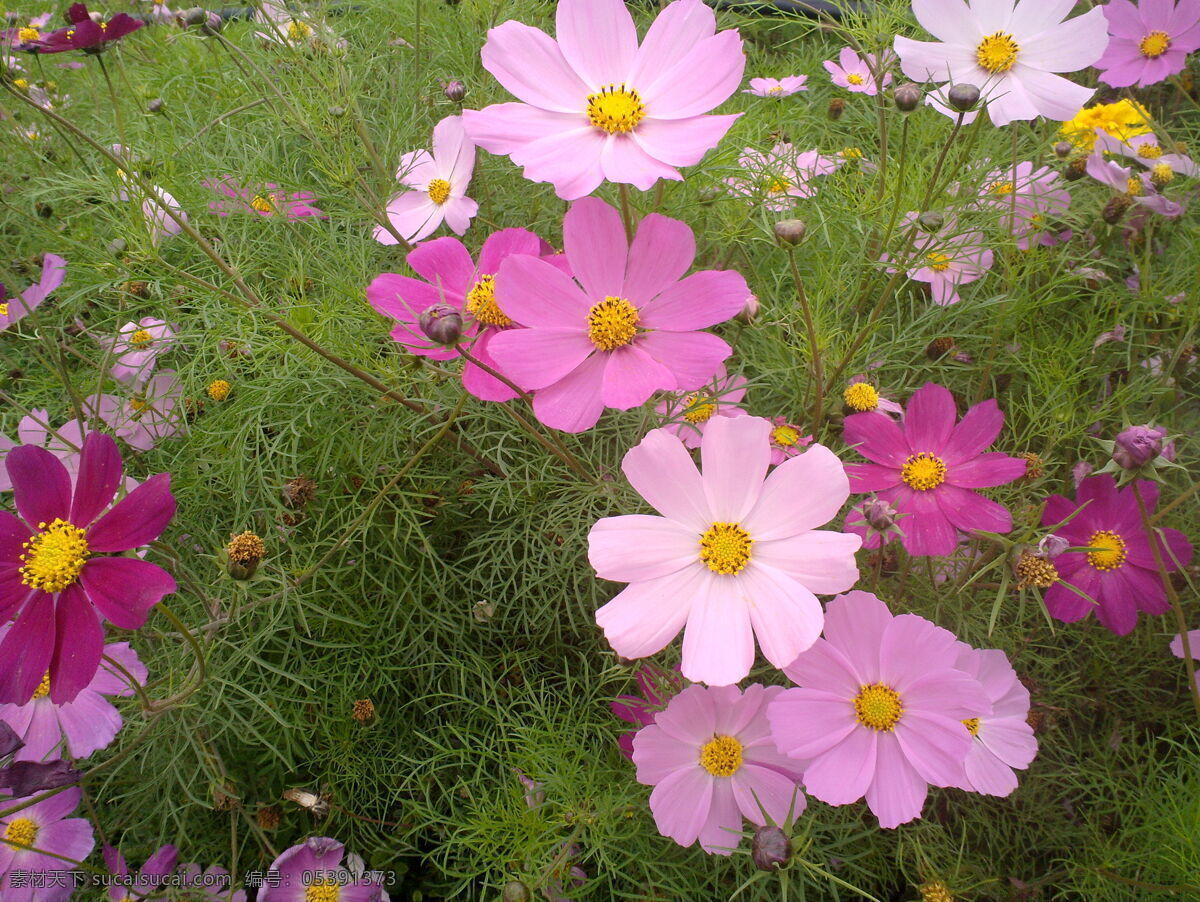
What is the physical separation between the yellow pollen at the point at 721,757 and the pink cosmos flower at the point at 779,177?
2.08ft

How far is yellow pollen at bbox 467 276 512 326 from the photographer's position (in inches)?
31.1

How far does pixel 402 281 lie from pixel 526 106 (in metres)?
0.21

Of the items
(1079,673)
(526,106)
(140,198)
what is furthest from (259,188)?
(1079,673)

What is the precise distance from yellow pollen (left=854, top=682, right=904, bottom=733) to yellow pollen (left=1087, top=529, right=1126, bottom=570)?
361 millimetres

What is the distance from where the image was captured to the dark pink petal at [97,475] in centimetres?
71

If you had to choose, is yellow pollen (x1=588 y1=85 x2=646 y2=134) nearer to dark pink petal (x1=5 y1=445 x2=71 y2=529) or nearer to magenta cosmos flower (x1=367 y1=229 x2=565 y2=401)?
magenta cosmos flower (x1=367 y1=229 x2=565 y2=401)

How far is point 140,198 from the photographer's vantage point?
904 millimetres

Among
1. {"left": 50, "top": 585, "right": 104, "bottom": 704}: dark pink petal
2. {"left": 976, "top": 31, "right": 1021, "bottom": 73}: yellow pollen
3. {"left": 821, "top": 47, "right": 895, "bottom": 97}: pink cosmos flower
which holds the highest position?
{"left": 976, "top": 31, "right": 1021, "bottom": 73}: yellow pollen

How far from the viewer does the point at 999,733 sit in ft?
2.65

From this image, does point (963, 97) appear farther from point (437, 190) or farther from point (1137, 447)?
point (437, 190)

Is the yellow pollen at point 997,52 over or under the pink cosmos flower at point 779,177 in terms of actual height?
over

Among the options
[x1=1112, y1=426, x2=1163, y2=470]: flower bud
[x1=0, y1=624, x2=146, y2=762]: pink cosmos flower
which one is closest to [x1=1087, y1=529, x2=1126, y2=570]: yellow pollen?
[x1=1112, y1=426, x2=1163, y2=470]: flower bud

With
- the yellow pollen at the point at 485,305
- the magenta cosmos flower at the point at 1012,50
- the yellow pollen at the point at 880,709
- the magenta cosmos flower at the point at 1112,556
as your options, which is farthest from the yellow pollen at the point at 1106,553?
the yellow pollen at the point at 485,305

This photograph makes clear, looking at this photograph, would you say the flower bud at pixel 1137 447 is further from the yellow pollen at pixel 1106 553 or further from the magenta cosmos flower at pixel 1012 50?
the magenta cosmos flower at pixel 1012 50
